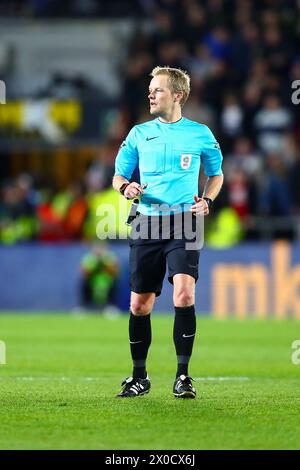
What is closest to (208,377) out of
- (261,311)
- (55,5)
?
(261,311)

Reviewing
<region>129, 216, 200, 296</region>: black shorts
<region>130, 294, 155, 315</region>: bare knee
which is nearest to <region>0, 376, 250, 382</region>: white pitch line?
<region>130, 294, 155, 315</region>: bare knee

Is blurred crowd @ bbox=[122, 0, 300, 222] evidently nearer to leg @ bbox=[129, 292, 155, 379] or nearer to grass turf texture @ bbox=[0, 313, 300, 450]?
grass turf texture @ bbox=[0, 313, 300, 450]

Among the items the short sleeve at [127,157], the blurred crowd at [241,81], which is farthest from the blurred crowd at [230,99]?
the short sleeve at [127,157]

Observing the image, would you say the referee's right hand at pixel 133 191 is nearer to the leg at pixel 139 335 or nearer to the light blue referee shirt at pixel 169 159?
the light blue referee shirt at pixel 169 159

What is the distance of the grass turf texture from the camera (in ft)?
22.3

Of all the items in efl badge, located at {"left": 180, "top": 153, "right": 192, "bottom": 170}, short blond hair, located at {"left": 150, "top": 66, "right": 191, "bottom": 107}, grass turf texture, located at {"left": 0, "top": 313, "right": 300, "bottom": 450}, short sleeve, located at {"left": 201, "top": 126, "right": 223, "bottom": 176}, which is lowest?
grass turf texture, located at {"left": 0, "top": 313, "right": 300, "bottom": 450}

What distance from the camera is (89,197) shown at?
21.3 metres

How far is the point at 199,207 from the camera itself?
859 centimetres

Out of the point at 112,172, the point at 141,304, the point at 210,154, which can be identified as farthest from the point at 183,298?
the point at 112,172

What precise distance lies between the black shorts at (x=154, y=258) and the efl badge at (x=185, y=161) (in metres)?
0.36

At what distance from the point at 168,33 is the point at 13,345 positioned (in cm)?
1117

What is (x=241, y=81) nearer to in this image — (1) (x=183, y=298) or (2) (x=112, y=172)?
(2) (x=112, y=172)

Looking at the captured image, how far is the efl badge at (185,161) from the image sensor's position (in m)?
8.74
